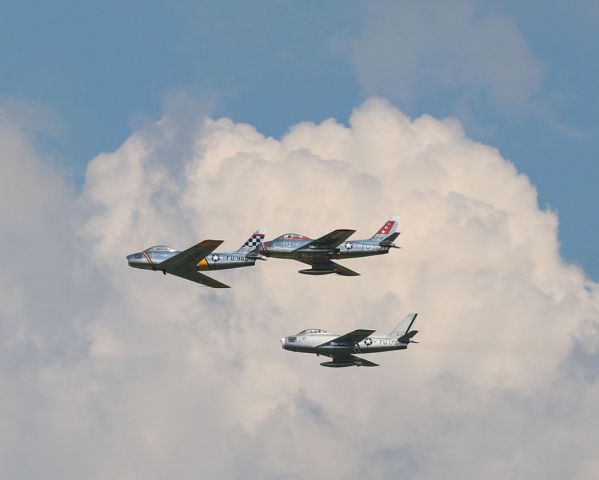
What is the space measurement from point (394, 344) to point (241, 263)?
26.6 metres

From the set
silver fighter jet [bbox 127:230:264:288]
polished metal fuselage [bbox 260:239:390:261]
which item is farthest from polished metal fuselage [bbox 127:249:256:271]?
polished metal fuselage [bbox 260:239:390:261]

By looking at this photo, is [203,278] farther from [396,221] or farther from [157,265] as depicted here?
[396,221]

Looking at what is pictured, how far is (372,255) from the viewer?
583 ft

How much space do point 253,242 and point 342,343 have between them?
763 inches

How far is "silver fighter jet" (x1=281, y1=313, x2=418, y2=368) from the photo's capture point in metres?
182

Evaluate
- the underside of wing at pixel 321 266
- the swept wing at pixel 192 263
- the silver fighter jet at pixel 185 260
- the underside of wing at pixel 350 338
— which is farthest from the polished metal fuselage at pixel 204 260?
the underside of wing at pixel 350 338

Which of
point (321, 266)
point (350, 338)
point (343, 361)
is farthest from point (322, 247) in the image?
point (343, 361)

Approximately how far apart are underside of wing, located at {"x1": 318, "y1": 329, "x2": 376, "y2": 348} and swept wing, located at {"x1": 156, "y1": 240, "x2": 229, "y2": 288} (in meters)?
17.3

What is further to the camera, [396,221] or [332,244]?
[396,221]

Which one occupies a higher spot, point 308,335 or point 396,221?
point 396,221

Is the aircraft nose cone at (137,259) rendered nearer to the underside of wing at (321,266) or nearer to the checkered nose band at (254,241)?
the checkered nose band at (254,241)

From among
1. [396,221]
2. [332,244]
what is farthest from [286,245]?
[396,221]

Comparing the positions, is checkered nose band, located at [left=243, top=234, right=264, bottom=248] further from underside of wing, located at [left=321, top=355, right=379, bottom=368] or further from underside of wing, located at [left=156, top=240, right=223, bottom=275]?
underside of wing, located at [left=321, top=355, right=379, bottom=368]

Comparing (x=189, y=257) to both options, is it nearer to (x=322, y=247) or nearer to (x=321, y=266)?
(x=322, y=247)
